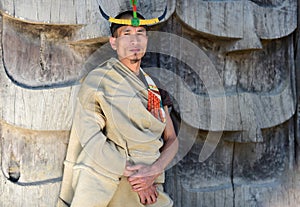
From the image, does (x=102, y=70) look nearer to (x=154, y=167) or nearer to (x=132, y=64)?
(x=132, y=64)

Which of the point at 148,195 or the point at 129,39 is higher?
the point at 129,39

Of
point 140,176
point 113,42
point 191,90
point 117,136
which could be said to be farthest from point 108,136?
point 191,90

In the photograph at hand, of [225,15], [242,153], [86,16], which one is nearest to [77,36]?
[86,16]

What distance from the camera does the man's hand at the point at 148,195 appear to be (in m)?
1.98

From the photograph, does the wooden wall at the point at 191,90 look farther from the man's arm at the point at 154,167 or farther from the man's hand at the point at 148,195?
the man's hand at the point at 148,195

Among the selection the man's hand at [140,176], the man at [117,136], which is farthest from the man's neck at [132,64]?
the man's hand at [140,176]

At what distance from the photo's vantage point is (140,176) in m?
1.95

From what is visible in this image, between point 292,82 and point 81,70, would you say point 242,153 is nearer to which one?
point 292,82

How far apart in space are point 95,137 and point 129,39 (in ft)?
1.02

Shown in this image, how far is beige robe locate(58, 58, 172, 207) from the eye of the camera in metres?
1.91

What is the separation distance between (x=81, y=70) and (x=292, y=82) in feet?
2.68

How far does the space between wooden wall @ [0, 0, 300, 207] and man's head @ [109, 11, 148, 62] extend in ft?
0.50

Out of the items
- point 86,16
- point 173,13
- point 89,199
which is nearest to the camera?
point 89,199

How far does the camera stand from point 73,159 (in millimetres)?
1993
